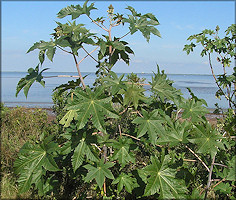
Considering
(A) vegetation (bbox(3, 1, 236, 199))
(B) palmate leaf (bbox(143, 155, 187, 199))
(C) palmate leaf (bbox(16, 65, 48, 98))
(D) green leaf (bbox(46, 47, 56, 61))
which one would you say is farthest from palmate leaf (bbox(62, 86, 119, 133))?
(B) palmate leaf (bbox(143, 155, 187, 199))

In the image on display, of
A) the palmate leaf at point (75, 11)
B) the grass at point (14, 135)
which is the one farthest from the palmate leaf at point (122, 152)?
the grass at point (14, 135)

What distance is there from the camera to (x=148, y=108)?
269cm

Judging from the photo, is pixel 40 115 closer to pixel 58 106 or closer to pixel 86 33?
pixel 58 106

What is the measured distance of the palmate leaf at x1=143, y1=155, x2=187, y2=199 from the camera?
81.5 inches

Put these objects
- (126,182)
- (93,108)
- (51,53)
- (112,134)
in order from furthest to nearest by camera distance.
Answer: (112,134), (126,182), (51,53), (93,108)

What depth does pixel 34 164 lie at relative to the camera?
86.4 inches

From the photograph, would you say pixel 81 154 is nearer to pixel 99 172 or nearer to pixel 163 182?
pixel 99 172

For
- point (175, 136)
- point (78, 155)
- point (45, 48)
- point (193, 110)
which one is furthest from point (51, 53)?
point (193, 110)

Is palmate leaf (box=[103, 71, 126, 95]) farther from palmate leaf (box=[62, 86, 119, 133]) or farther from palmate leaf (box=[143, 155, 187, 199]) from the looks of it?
palmate leaf (box=[143, 155, 187, 199])

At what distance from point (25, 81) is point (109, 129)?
100 centimetres

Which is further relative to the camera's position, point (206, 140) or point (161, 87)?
point (161, 87)

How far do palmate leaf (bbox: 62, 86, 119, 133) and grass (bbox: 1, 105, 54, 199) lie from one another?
2.00 meters

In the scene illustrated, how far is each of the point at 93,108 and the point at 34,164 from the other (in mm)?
774

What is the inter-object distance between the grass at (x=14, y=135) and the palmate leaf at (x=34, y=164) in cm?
140
